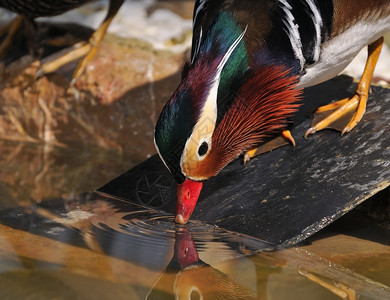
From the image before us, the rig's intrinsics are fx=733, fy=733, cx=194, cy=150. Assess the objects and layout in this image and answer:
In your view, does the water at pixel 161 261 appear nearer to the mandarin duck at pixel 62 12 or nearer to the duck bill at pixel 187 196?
the duck bill at pixel 187 196

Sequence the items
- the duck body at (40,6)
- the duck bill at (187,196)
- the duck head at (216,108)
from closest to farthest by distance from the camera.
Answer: the duck head at (216,108) < the duck bill at (187,196) < the duck body at (40,6)

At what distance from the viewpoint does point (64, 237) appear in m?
2.81

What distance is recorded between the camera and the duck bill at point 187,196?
2.87 metres

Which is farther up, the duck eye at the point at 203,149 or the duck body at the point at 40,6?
the duck body at the point at 40,6

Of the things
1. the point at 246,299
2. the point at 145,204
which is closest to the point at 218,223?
the point at 145,204

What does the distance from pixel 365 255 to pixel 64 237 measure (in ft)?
3.81

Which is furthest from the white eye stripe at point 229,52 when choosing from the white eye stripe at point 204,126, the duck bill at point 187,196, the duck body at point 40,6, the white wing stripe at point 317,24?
the duck body at point 40,6

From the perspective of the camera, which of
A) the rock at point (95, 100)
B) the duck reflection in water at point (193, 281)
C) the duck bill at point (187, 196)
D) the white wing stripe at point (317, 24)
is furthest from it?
the rock at point (95, 100)

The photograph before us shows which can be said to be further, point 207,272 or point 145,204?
point 145,204

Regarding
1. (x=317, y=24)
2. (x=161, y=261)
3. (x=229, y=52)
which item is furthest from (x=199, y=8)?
(x=161, y=261)

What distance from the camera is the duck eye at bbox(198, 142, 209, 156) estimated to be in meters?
→ 2.74

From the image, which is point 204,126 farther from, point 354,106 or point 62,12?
point 62,12

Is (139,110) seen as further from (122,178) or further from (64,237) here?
(64,237)

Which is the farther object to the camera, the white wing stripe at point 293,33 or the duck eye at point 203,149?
the white wing stripe at point 293,33
